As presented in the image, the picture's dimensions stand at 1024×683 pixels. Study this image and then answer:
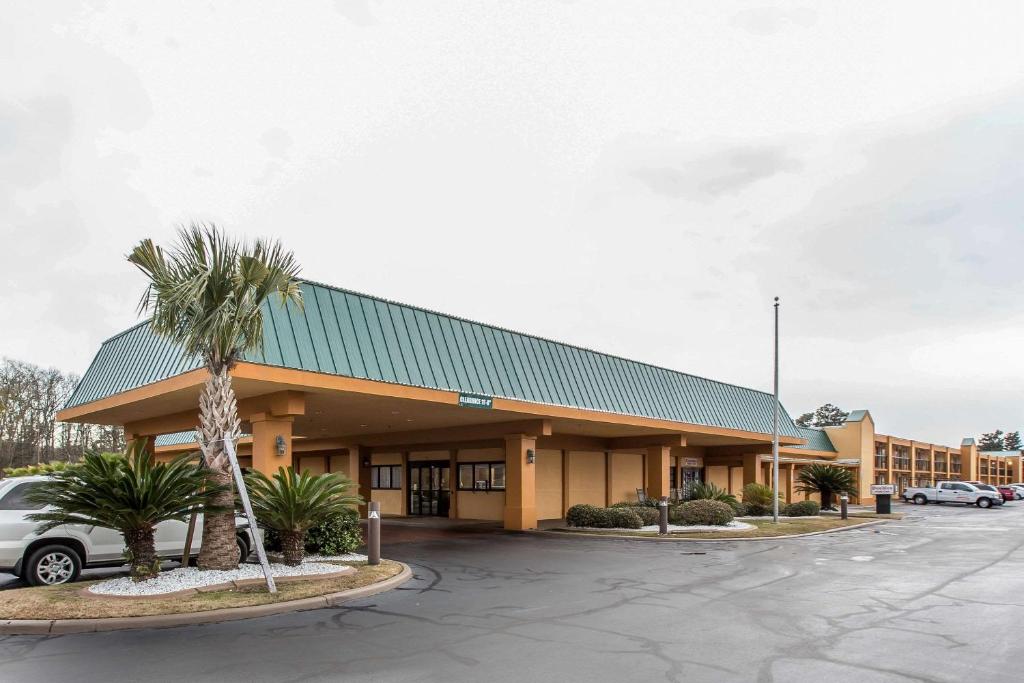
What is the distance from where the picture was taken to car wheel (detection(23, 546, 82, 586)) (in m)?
12.2

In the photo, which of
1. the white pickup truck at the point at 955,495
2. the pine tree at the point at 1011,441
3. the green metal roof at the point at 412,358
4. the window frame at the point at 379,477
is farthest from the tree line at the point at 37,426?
the pine tree at the point at 1011,441

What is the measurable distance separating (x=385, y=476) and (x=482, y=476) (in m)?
7.00

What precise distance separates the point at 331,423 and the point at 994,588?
19.7 m

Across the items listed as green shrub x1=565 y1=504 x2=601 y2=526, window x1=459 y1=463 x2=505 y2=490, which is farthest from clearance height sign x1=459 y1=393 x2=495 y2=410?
window x1=459 y1=463 x2=505 y2=490

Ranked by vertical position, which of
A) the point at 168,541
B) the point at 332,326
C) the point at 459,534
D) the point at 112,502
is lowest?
the point at 459,534

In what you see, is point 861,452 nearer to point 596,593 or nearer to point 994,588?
point 994,588

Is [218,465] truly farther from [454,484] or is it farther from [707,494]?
[707,494]

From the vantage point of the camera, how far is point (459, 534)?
77.4ft

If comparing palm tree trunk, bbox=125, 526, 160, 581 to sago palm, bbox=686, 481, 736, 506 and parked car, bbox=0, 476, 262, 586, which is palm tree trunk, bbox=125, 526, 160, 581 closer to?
parked car, bbox=0, 476, 262, 586

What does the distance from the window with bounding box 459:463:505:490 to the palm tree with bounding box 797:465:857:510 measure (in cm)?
1734

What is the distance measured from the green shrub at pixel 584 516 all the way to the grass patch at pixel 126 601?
14012mm

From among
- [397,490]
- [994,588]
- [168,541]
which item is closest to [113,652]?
[168,541]

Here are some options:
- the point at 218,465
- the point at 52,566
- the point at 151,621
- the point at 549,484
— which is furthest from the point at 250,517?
the point at 549,484

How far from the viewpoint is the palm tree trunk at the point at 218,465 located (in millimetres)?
12609
